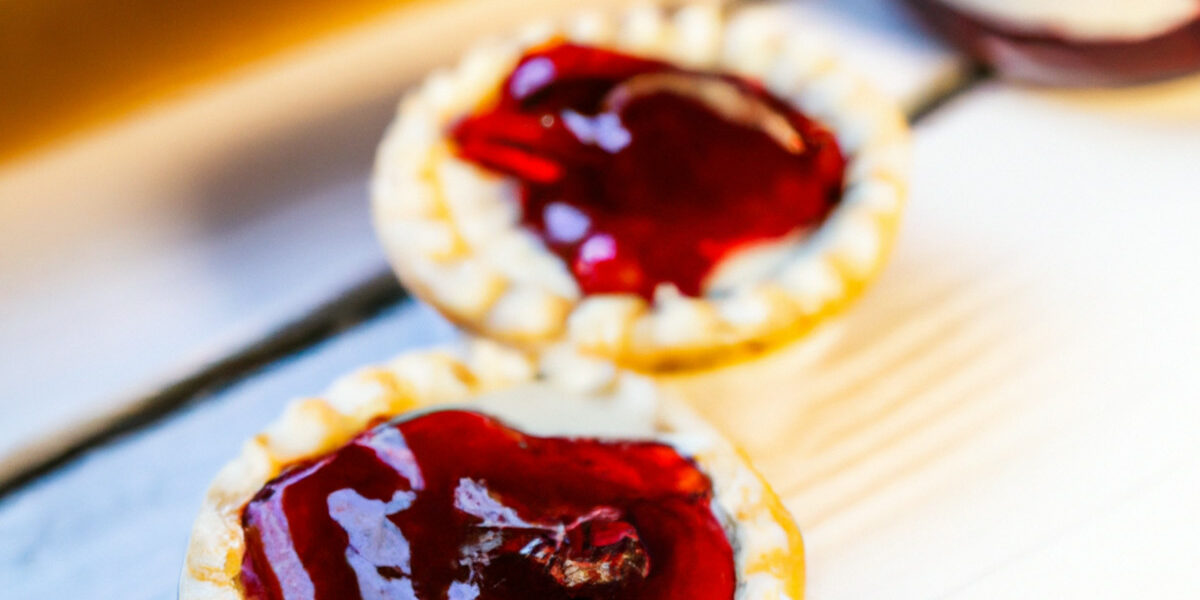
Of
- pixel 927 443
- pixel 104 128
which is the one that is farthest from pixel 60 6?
pixel 927 443

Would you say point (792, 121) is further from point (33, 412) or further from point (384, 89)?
point (33, 412)

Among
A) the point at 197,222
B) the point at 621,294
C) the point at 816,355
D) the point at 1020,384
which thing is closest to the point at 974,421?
the point at 1020,384

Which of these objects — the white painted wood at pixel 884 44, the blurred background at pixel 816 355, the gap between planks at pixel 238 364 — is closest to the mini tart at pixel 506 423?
the blurred background at pixel 816 355

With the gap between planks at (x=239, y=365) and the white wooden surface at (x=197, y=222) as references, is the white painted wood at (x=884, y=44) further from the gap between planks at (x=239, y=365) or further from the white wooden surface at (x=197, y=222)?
the gap between planks at (x=239, y=365)

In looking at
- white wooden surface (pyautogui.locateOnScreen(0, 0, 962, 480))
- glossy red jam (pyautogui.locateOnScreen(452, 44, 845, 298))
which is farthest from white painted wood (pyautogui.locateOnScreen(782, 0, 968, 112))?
glossy red jam (pyautogui.locateOnScreen(452, 44, 845, 298))

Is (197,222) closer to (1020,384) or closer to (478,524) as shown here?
(478,524)

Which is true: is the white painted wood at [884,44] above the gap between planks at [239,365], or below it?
above
